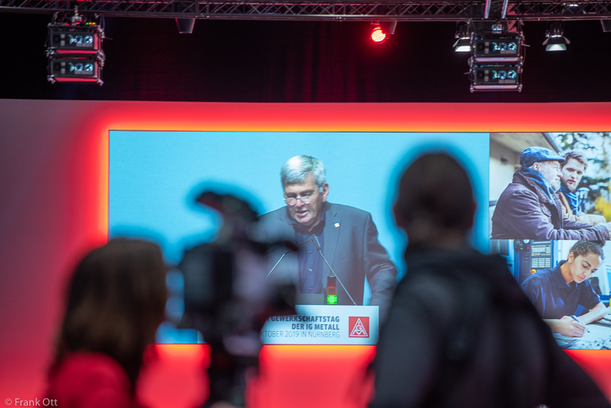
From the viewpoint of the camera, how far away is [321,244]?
4340 mm

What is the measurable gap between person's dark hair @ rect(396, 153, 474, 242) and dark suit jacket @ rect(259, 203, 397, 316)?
3.13m

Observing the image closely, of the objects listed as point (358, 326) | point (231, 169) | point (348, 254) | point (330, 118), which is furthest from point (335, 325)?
point (330, 118)

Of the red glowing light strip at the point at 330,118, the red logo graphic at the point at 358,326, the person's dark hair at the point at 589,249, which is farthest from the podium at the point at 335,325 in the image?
the person's dark hair at the point at 589,249

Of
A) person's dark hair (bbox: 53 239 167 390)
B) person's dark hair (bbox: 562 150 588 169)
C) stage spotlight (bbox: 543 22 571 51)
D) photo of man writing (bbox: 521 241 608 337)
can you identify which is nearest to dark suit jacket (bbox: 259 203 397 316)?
photo of man writing (bbox: 521 241 608 337)

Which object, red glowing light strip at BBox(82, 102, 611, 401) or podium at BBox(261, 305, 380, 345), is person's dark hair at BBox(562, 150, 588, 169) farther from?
podium at BBox(261, 305, 380, 345)

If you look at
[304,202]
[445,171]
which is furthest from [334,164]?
[445,171]

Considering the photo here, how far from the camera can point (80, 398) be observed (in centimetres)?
112

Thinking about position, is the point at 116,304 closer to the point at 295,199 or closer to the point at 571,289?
the point at 295,199

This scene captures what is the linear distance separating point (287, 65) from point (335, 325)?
6.98 feet

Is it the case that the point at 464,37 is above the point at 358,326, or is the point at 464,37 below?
above

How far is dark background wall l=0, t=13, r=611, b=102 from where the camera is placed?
446cm

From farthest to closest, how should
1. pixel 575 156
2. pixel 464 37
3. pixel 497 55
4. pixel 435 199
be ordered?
pixel 575 156, pixel 464 37, pixel 497 55, pixel 435 199

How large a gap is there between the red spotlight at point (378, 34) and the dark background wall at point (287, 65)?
2.9 inches

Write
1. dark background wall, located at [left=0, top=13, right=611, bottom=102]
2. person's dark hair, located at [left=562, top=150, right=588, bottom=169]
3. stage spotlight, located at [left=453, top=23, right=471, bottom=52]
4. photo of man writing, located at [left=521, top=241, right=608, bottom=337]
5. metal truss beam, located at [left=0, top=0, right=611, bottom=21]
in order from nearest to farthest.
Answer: metal truss beam, located at [left=0, top=0, right=611, bottom=21], stage spotlight, located at [left=453, top=23, right=471, bottom=52], photo of man writing, located at [left=521, top=241, right=608, bottom=337], person's dark hair, located at [left=562, top=150, right=588, bottom=169], dark background wall, located at [left=0, top=13, right=611, bottom=102]
